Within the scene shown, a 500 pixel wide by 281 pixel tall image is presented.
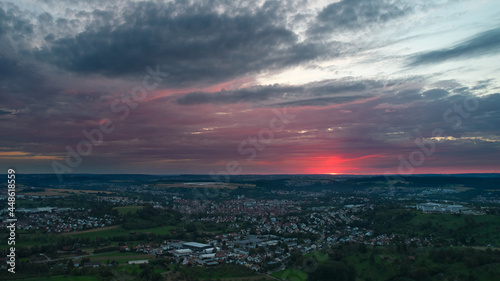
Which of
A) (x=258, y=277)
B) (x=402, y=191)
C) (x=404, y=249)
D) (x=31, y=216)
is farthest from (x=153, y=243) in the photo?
(x=402, y=191)

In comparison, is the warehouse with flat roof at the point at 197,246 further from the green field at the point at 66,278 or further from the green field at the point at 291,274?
the green field at the point at 66,278

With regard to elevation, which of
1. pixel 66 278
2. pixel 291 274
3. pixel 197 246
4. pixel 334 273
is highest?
pixel 66 278

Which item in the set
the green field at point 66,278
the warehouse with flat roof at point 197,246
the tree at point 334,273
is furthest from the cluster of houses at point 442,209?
the green field at point 66,278

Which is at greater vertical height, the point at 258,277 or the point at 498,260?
the point at 498,260

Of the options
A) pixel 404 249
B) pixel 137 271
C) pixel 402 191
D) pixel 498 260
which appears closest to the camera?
pixel 498 260

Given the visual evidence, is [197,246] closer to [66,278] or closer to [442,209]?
[66,278]

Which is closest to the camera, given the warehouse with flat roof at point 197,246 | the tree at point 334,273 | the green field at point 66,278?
the green field at point 66,278

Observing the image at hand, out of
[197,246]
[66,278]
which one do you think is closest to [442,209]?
[197,246]

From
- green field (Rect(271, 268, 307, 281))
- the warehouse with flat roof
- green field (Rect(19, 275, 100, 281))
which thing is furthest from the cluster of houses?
green field (Rect(19, 275, 100, 281))

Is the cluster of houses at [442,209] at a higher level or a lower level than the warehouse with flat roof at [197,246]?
higher

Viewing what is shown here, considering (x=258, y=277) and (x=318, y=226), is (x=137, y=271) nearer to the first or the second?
(x=258, y=277)

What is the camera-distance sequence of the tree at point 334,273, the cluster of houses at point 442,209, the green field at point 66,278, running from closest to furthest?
the green field at point 66,278 → the tree at point 334,273 → the cluster of houses at point 442,209
